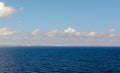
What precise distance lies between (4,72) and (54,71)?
21.2m

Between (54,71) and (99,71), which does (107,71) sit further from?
(54,71)

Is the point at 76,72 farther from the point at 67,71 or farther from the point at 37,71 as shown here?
A: the point at 37,71

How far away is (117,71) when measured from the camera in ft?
356

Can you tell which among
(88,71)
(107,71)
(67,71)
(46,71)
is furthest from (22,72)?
(107,71)

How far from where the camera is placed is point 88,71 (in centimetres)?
10838

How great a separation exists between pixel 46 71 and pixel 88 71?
1799cm

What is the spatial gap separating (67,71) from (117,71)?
2137cm

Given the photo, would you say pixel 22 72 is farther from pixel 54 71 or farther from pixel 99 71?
pixel 99 71

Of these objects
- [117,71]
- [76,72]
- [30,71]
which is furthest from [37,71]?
[117,71]

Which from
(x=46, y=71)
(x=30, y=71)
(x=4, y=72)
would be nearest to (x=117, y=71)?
(x=46, y=71)

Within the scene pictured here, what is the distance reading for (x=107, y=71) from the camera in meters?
108

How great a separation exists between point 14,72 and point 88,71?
31.2 metres

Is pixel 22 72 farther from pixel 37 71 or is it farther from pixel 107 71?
pixel 107 71

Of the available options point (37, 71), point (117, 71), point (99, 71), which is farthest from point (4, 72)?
point (117, 71)
